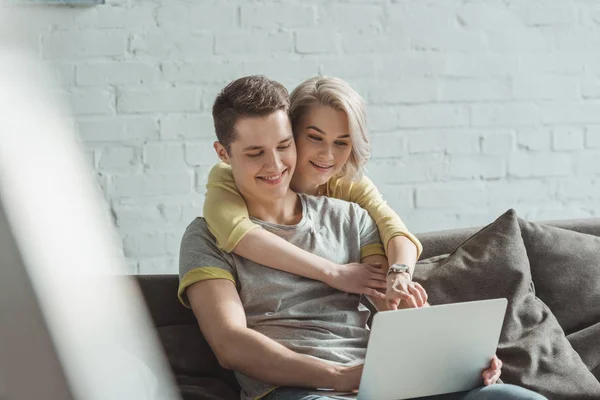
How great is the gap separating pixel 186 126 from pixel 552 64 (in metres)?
1.26

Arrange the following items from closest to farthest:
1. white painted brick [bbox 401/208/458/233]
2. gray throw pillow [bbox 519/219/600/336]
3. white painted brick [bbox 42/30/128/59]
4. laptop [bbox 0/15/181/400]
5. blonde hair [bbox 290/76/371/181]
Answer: laptop [bbox 0/15/181/400] → blonde hair [bbox 290/76/371/181] → gray throw pillow [bbox 519/219/600/336] → white painted brick [bbox 42/30/128/59] → white painted brick [bbox 401/208/458/233]

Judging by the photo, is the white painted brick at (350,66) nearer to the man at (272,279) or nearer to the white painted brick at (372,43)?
the white painted brick at (372,43)

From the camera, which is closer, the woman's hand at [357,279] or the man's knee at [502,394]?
the man's knee at [502,394]

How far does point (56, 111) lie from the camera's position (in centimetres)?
17

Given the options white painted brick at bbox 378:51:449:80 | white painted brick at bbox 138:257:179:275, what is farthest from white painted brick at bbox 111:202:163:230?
white painted brick at bbox 378:51:449:80

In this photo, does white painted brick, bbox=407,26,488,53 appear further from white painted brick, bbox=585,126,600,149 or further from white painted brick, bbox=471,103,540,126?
white painted brick, bbox=585,126,600,149

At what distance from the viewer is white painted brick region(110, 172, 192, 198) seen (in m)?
2.30

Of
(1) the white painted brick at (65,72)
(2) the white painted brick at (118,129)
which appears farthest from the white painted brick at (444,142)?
(1) the white painted brick at (65,72)

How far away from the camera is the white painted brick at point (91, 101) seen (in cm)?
225

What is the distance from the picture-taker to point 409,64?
2.51 m

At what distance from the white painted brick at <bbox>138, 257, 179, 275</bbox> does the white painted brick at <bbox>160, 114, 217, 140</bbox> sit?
37 cm

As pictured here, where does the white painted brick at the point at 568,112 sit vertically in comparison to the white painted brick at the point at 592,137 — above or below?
above

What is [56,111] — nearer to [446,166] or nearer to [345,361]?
[345,361]

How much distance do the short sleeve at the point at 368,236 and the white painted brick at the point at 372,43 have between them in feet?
2.96
